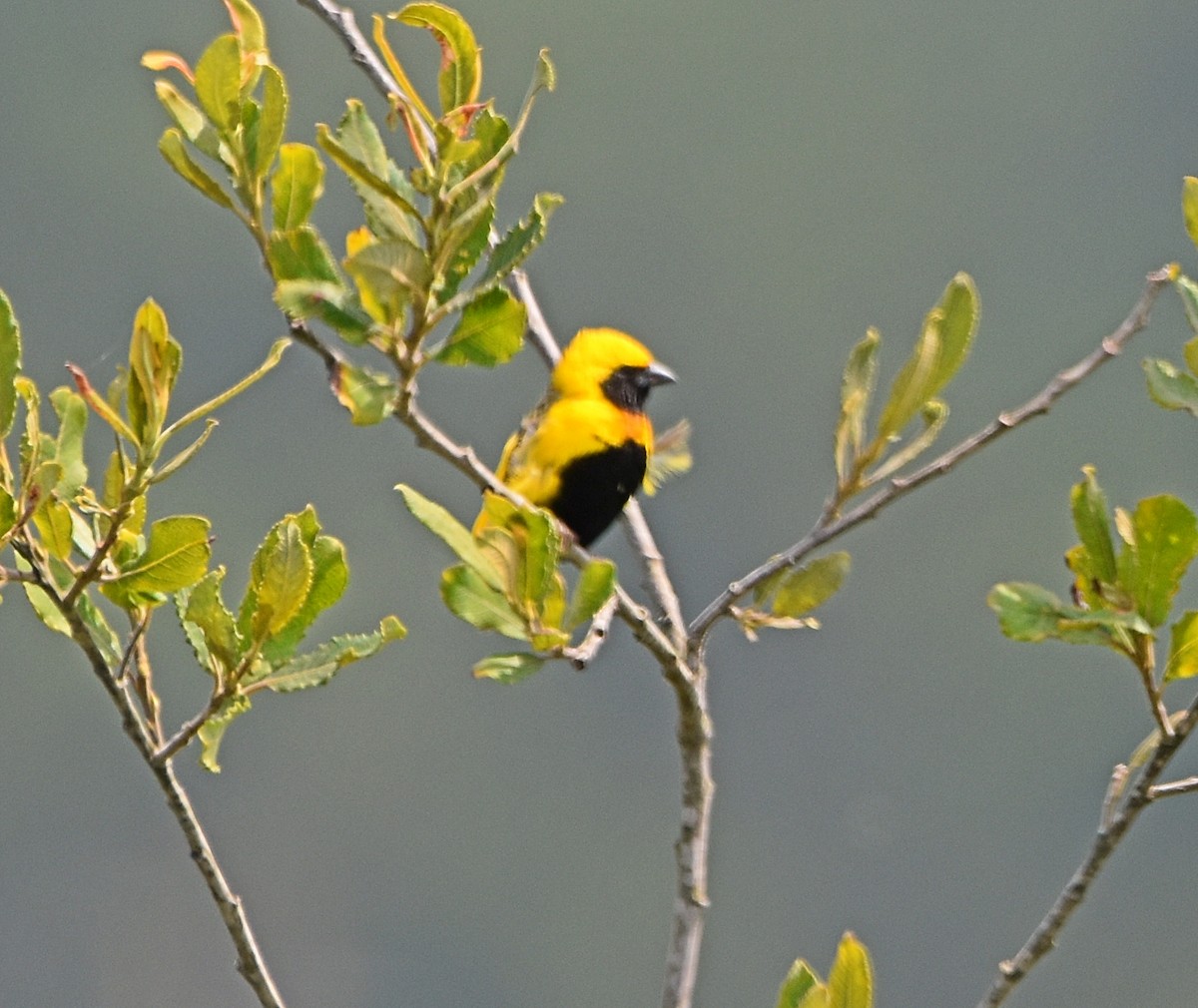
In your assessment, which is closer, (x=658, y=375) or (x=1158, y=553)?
(x=1158, y=553)

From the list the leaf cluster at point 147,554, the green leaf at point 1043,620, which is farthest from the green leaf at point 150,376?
the green leaf at point 1043,620

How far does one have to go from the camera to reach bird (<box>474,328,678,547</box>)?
219 centimetres

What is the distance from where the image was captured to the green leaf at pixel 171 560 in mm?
991

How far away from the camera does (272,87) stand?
90 cm

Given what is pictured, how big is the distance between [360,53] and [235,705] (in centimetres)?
47

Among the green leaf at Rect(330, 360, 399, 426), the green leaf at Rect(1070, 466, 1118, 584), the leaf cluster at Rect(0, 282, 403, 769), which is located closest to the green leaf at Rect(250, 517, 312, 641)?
the leaf cluster at Rect(0, 282, 403, 769)

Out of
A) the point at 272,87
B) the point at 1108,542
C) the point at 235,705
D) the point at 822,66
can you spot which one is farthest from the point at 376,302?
the point at 822,66

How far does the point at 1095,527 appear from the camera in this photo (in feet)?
3.25

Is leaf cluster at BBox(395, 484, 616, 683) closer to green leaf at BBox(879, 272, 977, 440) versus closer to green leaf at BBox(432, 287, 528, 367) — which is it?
green leaf at BBox(432, 287, 528, 367)

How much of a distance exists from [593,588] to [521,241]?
0.20 metres

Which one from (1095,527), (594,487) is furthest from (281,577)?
(594,487)

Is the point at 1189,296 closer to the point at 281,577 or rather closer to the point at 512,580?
the point at 512,580

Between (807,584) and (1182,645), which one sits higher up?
(807,584)

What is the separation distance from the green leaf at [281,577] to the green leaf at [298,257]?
146 millimetres
